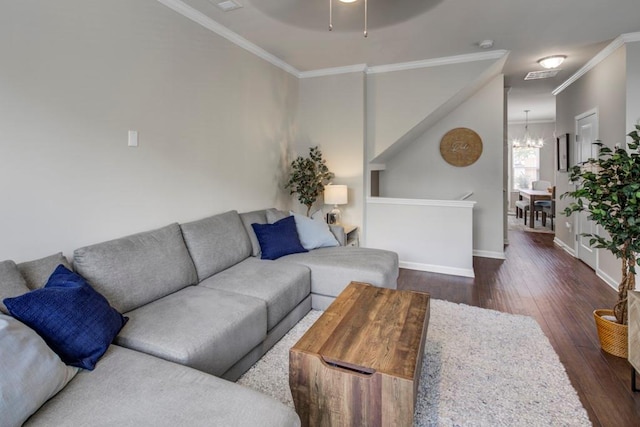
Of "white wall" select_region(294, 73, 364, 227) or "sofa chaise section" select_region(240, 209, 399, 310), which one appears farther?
"white wall" select_region(294, 73, 364, 227)

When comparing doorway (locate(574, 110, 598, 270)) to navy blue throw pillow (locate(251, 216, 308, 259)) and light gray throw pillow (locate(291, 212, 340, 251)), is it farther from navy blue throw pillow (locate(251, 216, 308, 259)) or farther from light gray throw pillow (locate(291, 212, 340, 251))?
navy blue throw pillow (locate(251, 216, 308, 259))

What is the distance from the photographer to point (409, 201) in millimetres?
4395

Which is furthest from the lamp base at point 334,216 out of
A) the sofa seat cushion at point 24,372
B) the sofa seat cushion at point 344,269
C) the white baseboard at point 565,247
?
the white baseboard at point 565,247

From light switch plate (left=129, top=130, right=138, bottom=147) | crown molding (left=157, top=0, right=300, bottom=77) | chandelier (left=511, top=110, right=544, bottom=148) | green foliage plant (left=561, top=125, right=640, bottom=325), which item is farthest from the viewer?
chandelier (left=511, top=110, right=544, bottom=148)

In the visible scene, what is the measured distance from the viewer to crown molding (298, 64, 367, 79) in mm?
4406

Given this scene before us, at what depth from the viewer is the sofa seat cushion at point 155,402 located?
116cm

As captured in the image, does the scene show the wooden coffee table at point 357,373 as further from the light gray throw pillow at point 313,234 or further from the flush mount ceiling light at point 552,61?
the flush mount ceiling light at point 552,61

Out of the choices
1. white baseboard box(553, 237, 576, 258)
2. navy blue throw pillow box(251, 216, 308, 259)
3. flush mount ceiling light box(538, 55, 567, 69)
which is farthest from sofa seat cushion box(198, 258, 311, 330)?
white baseboard box(553, 237, 576, 258)

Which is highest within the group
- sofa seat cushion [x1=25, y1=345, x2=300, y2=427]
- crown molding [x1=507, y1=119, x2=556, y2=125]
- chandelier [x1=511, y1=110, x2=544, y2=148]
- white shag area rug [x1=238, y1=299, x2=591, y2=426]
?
crown molding [x1=507, y1=119, x2=556, y2=125]

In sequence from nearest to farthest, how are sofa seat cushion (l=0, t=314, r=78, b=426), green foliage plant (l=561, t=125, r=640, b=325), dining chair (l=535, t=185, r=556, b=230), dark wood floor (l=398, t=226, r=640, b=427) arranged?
sofa seat cushion (l=0, t=314, r=78, b=426), dark wood floor (l=398, t=226, r=640, b=427), green foliage plant (l=561, t=125, r=640, b=325), dining chair (l=535, t=185, r=556, b=230)

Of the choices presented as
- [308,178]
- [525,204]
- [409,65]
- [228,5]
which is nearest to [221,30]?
[228,5]

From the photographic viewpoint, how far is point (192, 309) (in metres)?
2.02

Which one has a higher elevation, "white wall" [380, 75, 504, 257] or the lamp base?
"white wall" [380, 75, 504, 257]

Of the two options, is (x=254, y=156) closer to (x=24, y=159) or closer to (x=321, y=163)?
(x=321, y=163)
